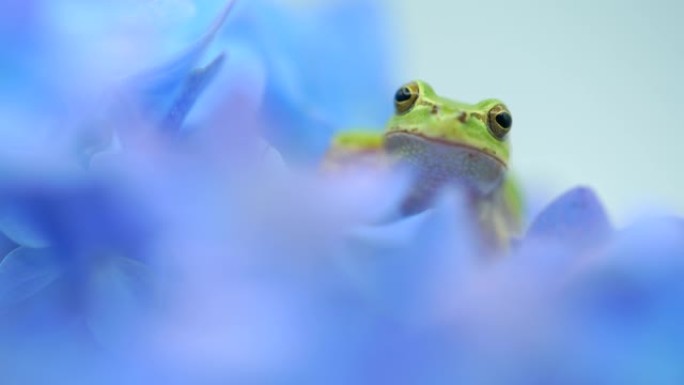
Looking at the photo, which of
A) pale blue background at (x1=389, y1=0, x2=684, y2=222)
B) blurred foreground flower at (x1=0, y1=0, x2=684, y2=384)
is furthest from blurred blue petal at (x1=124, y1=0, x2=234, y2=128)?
pale blue background at (x1=389, y1=0, x2=684, y2=222)

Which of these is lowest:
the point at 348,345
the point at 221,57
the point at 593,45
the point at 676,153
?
the point at 348,345

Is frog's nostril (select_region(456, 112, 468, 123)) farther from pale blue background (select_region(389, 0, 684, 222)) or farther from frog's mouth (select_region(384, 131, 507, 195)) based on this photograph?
pale blue background (select_region(389, 0, 684, 222))

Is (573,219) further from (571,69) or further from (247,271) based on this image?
(571,69)

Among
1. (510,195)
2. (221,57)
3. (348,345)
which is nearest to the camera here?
(348,345)

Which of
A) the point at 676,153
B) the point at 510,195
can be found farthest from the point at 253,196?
the point at 676,153

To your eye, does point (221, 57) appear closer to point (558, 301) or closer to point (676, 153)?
point (558, 301)
